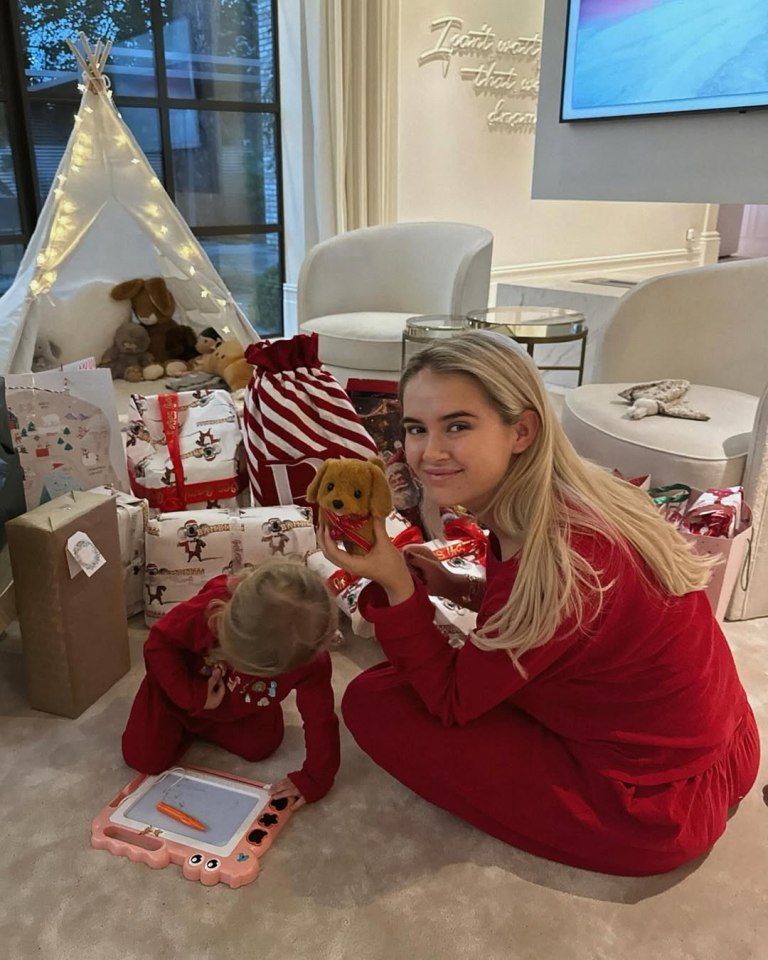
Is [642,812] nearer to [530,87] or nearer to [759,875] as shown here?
[759,875]

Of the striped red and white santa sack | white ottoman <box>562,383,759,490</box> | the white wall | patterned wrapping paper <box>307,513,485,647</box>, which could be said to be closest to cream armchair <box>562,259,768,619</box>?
white ottoman <box>562,383,759,490</box>

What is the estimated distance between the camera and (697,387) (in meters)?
2.40

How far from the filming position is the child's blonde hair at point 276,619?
1.25 metres

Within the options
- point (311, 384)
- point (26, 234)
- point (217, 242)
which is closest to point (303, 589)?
point (311, 384)

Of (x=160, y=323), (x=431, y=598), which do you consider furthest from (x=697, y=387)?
(x=160, y=323)

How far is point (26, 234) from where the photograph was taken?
3928 mm

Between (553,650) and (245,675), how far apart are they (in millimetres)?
562

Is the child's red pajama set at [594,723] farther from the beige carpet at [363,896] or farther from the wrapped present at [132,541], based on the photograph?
the wrapped present at [132,541]

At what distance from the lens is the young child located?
4.16 ft

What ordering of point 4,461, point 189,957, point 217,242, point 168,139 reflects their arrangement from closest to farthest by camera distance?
point 189,957, point 4,461, point 168,139, point 217,242

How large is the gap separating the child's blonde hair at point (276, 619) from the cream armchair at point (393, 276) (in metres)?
2.00

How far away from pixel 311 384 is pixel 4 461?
0.76 metres

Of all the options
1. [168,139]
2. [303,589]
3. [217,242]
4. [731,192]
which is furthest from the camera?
[217,242]

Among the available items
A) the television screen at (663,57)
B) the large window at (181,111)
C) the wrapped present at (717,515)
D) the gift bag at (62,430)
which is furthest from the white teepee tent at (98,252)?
the wrapped present at (717,515)
